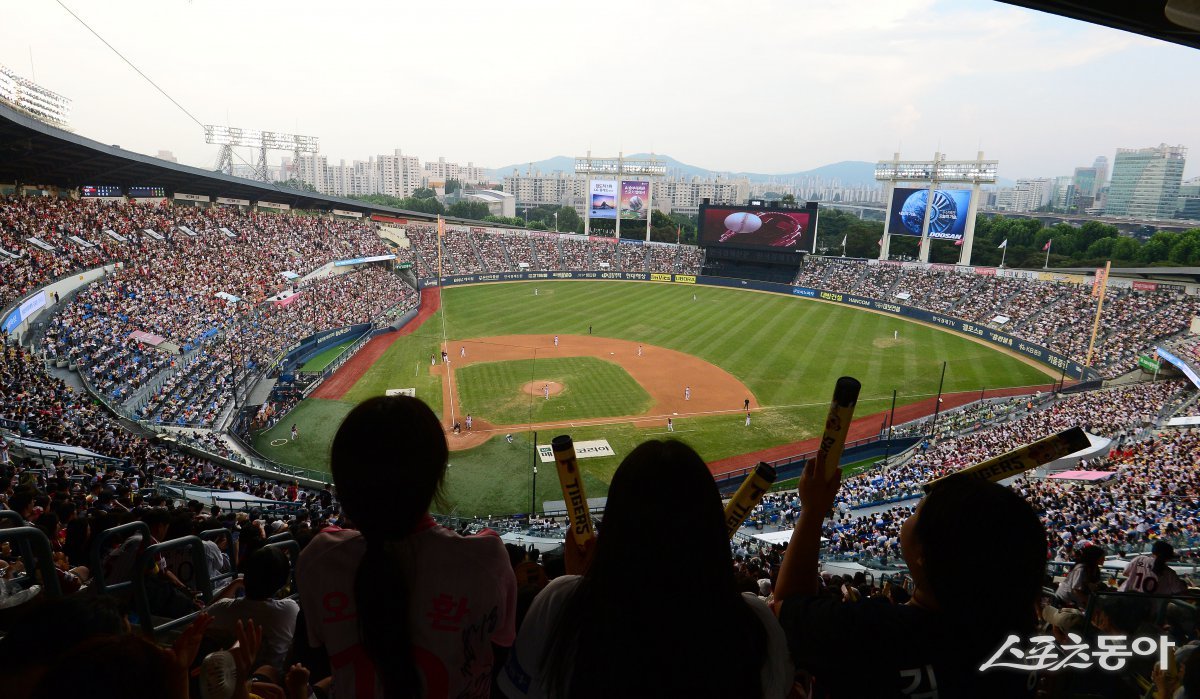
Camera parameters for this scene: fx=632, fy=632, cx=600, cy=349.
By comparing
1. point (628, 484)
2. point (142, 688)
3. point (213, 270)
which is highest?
point (628, 484)

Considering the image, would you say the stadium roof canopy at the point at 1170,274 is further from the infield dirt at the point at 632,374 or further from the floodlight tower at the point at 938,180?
the infield dirt at the point at 632,374

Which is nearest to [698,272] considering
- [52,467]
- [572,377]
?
[572,377]

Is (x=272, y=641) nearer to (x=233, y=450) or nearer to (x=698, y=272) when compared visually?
(x=233, y=450)

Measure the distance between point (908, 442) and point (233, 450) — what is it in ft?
80.3

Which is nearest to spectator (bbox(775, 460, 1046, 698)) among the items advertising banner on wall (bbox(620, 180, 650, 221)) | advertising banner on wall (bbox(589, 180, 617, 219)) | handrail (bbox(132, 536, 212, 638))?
handrail (bbox(132, 536, 212, 638))

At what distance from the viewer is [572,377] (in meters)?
31.8

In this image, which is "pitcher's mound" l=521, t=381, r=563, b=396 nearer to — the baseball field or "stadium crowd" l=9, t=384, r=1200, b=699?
the baseball field

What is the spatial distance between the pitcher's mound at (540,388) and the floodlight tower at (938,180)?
143 ft

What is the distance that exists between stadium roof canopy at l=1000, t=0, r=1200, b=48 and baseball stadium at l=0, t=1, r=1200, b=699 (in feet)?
0.58

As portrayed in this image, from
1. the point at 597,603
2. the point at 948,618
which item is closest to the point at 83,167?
the point at 597,603

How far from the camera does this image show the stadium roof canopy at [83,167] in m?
26.1

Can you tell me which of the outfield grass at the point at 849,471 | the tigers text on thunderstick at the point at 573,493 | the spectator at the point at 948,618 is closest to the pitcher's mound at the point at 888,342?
the outfield grass at the point at 849,471

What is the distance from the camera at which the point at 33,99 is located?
64.1 metres

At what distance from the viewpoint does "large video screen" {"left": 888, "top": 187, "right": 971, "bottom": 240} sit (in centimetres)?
5700
